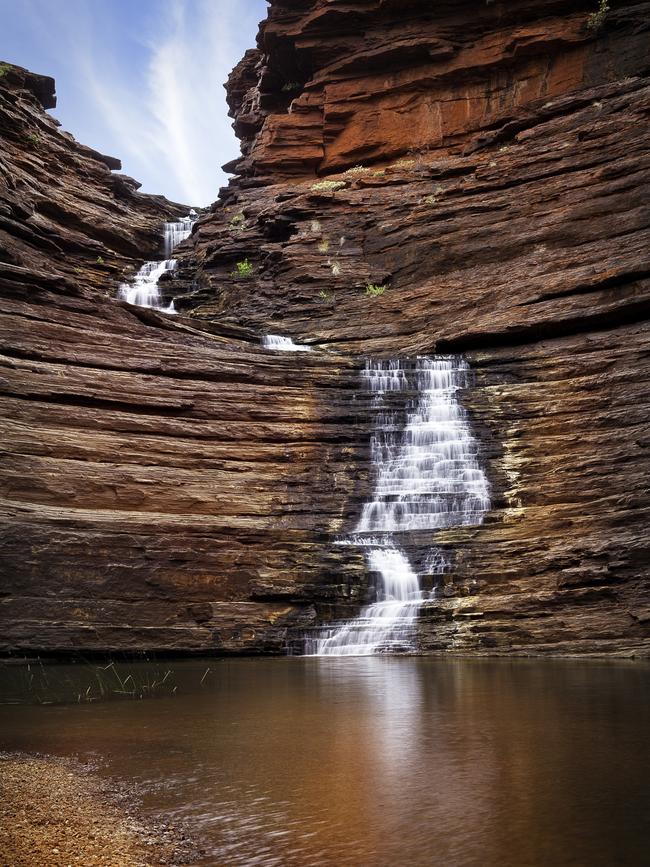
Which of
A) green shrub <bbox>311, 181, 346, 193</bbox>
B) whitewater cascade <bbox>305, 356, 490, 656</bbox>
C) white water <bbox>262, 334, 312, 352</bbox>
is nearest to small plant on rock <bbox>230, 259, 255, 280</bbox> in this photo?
green shrub <bbox>311, 181, 346, 193</bbox>

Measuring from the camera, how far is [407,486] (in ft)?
74.5

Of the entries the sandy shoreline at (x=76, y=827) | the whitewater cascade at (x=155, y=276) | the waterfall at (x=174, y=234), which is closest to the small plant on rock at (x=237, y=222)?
the whitewater cascade at (x=155, y=276)

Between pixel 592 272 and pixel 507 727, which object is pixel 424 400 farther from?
pixel 507 727

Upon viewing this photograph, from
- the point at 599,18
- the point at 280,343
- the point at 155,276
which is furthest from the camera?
the point at 155,276

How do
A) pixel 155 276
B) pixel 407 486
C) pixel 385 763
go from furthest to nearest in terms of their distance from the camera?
pixel 155 276 → pixel 407 486 → pixel 385 763

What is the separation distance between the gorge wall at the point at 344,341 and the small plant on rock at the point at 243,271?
0.24 metres

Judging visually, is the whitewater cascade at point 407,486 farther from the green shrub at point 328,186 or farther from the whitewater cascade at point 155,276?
the green shrub at point 328,186

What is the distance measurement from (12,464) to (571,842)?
731 inches

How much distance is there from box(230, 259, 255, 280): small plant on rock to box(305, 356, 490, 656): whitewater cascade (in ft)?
42.9

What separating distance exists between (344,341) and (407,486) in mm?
10429

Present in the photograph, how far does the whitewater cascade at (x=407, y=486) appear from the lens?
18328 mm

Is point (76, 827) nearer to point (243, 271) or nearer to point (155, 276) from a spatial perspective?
point (243, 271)

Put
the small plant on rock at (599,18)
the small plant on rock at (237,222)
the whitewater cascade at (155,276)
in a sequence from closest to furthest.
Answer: the whitewater cascade at (155,276)
the small plant on rock at (599,18)
the small plant on rock at (237,222)

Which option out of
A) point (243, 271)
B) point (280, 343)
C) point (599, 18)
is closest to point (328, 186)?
point (243, 271)
